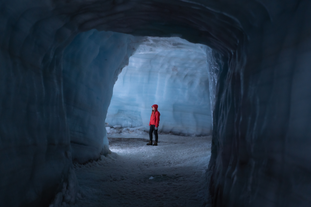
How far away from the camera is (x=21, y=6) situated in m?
1.86

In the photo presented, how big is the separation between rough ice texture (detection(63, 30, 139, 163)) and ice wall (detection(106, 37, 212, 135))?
5857 mm

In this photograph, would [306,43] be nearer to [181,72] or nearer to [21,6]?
[21,6]

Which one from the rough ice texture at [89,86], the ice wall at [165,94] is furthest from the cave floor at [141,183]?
the ice wall at [165,94]

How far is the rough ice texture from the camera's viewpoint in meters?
4.14

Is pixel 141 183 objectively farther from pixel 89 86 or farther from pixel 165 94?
pixel 165 94

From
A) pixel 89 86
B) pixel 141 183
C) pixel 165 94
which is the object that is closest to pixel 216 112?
pixel 141 183

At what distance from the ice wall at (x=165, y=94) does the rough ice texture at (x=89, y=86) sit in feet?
19.2

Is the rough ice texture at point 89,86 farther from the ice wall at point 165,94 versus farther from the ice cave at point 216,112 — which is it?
the ice wall at point 165,94

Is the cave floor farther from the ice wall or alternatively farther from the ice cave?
the ice wall

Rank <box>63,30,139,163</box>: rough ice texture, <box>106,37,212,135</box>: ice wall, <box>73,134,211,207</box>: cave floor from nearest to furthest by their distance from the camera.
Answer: <box>73,134,211,207</box>: cave floor
<box>63,30,139,163</box>: rough ice texture
<box>106,37,212,135</box>: ice wall

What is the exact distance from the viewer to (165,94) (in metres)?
11.8

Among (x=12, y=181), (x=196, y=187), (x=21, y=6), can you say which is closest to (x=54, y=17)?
(x=21, y=6)

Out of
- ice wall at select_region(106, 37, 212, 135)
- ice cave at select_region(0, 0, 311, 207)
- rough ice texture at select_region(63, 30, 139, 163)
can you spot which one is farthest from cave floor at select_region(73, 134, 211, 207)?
ice wall at select_region(106, 37, 212, 135)

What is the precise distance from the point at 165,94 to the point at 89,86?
7324 mm
